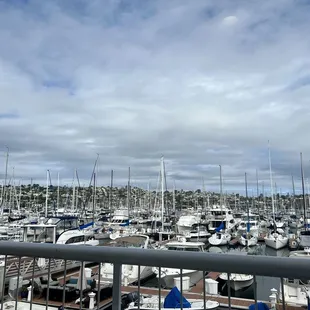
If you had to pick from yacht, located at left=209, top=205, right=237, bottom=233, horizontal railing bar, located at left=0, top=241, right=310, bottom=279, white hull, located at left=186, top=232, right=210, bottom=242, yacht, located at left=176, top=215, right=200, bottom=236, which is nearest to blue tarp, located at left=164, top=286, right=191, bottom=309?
horizontal railing bar, located at left=0, top=241, right=310, bottom=279

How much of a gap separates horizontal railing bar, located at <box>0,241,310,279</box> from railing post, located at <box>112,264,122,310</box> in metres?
0.08

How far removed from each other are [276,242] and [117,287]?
3650 cm

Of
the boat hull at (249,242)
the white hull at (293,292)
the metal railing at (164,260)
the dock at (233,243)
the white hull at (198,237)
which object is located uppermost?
the metal railing at (164,260)

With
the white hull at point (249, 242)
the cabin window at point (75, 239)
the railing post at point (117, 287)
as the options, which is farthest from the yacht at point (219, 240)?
the railing post at point (117, 287)

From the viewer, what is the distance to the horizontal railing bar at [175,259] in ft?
7.80

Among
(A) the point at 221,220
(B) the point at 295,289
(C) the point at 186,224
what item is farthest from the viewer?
(A) the point at 221,220

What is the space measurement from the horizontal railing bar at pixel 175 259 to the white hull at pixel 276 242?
36547 millimetres

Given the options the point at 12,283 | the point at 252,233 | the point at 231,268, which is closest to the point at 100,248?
the point at 231,268

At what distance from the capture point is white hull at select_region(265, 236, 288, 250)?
36.1 m

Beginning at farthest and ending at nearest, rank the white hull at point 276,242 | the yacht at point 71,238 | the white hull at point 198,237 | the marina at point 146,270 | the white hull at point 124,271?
the white hull at point 198,237
the white hull at point 276,242
the yacht at point 71,238
the white hull at point 124,271
the marina at point 146,270

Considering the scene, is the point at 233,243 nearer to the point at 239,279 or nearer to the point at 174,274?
the point at 239,279

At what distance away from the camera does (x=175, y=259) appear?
2699 millimetres

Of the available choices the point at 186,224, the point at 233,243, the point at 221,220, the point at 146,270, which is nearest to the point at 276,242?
the point at 233,243

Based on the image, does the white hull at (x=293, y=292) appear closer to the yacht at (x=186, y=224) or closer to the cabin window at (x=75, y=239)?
the cabin window at (x=75, y=239)
